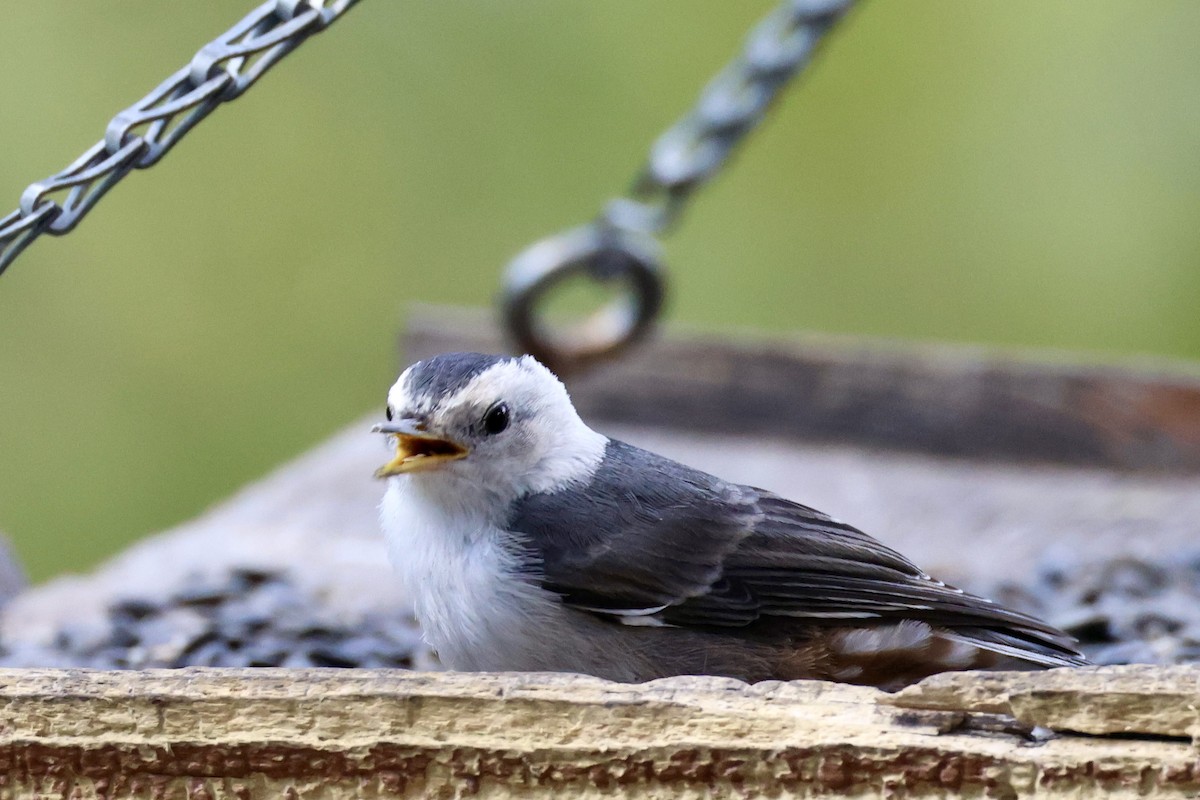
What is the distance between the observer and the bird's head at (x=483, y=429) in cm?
187

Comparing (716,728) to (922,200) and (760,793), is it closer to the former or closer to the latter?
(760,793)

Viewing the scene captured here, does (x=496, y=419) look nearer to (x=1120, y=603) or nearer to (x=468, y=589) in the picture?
(x=468, y=589)

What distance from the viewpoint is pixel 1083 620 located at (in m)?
2.42

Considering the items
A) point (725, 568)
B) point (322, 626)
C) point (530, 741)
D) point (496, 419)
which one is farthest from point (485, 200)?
point (530, 741)

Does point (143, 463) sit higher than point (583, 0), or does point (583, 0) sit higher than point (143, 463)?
point (583, 0)

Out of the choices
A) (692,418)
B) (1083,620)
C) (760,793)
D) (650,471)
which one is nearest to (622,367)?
(692,418)

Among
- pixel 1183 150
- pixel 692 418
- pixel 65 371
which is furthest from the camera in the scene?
pixel 1183 150

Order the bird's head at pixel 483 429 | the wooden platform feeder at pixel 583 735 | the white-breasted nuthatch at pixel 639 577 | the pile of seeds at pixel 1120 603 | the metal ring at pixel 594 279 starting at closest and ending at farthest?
the wooden platform feeder at pixel 583 735 → the white-breasted nuthatch at pixel 639 577 → the bird's head at pixel 483 429 → the pile of seeds at pixel 1120 603 → the metal ring at pixel 594 279

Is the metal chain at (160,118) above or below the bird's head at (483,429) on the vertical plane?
above

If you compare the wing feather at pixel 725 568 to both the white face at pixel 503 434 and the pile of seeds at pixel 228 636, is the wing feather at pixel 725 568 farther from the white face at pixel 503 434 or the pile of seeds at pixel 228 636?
the pile of seeds at pixel 228 636

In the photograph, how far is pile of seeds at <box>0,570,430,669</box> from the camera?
7.55 feet

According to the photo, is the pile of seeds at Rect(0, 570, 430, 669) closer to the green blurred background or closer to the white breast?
the white breast

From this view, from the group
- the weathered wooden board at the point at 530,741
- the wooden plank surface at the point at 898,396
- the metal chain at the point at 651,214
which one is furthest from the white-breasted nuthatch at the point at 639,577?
the wooden plank surface at the point at 898,396

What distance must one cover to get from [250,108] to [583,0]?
1.39m
